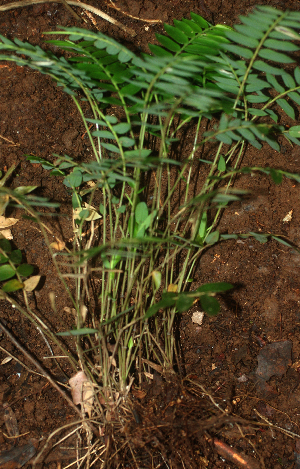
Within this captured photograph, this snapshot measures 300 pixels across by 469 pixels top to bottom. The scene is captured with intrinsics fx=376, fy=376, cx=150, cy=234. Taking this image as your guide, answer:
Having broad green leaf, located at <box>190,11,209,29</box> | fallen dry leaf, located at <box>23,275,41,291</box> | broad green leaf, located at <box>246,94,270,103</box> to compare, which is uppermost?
broad green leaf, located at <box>190,11,209,29</box>

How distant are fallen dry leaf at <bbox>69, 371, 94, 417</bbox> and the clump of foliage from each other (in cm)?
5

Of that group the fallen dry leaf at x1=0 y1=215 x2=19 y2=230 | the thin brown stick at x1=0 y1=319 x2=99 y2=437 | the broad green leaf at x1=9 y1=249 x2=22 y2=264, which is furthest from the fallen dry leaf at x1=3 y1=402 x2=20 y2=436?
the fallen dry leaf at x1=0 y1=215 x2=19 y2=230

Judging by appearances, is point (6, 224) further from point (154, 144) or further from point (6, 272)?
point (154, 144)

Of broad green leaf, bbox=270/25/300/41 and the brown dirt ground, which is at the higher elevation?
broad green leaf, bbox=270/25/300/41

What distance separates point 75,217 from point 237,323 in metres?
0.89

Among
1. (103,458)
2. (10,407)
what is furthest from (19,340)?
(103,458)

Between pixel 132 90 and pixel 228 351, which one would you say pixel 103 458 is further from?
pixel 132 90

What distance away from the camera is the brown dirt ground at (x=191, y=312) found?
1.59m

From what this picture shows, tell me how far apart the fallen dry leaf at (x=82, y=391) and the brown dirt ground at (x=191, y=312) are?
0.37ft

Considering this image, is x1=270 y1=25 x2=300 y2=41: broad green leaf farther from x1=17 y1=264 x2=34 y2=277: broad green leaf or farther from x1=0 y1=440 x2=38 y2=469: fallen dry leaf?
x1=0 y1=440 x2=38 y2=469: fallen dry leaf

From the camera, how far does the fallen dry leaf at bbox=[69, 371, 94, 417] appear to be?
5.11 feet

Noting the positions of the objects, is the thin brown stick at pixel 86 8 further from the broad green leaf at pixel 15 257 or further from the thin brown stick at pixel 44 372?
the thin brown stick at pixel 44 372

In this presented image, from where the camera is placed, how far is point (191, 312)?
1775mm

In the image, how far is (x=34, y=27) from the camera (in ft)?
6.07
